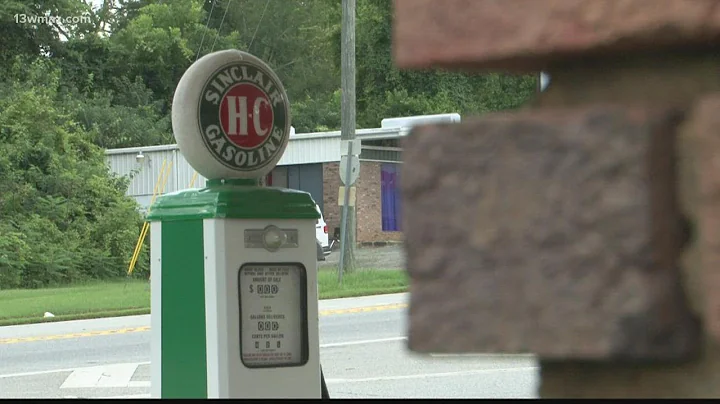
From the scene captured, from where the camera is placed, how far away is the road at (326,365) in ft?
→ 32.1

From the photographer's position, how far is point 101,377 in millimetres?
10789

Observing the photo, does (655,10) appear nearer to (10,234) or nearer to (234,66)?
(234,66)

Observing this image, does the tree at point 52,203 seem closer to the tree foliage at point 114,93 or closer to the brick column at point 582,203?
the tree foliage at point 114,93

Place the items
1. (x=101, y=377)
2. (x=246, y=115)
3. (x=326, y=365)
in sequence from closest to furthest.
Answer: (x=246, y=115) → (x=101, y=377) → (x=326, y=365)

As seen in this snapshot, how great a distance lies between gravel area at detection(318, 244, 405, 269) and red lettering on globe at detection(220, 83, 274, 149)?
61.2 ft

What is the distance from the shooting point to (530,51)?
2.98ft

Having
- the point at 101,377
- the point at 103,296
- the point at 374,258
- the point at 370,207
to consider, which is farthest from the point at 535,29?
the point at 370,207

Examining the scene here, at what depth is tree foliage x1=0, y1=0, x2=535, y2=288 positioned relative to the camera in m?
23.7

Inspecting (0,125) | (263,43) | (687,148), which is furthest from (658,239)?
(263,43)

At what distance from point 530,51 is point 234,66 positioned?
11.6 feet

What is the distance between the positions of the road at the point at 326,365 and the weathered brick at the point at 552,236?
6834 millimetres

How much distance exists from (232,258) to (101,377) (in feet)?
23.2

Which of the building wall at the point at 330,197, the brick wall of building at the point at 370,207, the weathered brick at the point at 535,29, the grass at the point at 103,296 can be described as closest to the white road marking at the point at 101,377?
the grass at the point at 103,296

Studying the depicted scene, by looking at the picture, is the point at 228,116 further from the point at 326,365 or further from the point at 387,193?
the point at 387,193
